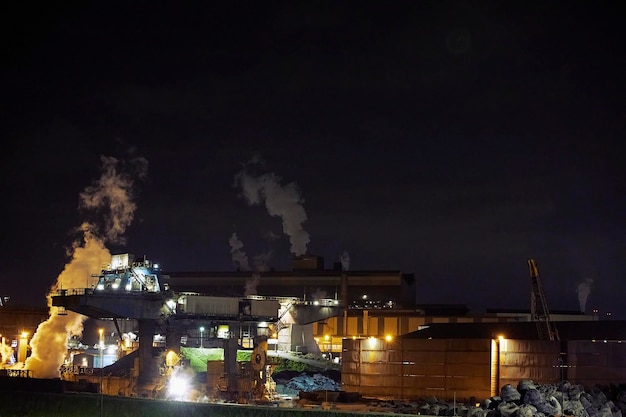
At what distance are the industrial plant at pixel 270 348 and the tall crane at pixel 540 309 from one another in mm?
114

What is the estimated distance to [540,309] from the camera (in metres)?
72.2

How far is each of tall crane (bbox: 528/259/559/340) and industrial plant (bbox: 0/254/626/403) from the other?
114 mm

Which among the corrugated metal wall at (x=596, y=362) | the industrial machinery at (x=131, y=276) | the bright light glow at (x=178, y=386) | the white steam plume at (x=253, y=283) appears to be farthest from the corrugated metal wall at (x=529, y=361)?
the white steam plume at (x=253, y=283)

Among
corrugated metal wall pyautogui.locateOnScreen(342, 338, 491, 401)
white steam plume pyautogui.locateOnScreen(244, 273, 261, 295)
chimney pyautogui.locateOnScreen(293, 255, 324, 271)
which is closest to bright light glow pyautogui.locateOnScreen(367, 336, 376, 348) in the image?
corrugated metal wall pyautogui.locateOnScreen(342, 338, 491, 401)

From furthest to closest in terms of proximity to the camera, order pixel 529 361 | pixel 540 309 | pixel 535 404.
A: pixel 540 309, pixel 529 361, pixel 535 404

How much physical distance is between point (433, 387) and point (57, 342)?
119ft

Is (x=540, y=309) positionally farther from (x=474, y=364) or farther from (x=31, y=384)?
(x=31, y=384)

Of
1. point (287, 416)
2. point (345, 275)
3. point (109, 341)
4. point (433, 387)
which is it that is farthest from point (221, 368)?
point (345, 275)

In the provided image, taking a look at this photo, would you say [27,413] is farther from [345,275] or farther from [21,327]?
[345,275]

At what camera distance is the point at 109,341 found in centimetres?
10481

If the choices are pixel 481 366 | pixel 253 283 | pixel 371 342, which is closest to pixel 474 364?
pixel 481 366

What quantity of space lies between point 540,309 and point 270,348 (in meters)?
33.2

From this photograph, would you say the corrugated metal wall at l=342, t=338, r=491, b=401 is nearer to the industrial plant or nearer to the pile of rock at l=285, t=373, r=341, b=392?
the industrial plant

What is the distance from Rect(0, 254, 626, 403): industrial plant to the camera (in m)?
60.1
